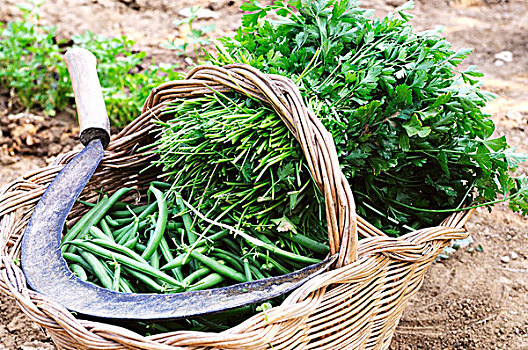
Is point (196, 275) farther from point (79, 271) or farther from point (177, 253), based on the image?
point (79, 271)

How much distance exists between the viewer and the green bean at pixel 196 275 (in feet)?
5.01

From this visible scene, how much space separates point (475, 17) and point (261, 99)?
3.82 m

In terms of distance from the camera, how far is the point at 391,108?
64.9 inches

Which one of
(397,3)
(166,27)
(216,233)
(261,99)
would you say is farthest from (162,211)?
(397,3)

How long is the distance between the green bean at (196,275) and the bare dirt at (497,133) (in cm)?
88

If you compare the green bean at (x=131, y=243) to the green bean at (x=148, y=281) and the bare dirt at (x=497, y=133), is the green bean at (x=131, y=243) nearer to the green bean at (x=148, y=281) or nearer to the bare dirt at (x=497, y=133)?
the green bean at (x=148, y=281)

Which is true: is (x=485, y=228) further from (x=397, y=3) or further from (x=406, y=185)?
(x=397, y=3)

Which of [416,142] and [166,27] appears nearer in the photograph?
[416,142]

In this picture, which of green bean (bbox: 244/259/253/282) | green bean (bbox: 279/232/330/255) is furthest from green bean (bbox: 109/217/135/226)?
green bean (bbox: 279/232/330/255)

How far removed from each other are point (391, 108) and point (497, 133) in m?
1.98

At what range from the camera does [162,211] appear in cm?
172

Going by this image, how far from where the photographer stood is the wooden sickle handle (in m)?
1.99

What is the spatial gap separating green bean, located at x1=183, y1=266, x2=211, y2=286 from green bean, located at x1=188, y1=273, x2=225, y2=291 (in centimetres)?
2

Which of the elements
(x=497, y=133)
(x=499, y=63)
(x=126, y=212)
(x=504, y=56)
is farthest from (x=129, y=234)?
(x=504, y=56)
